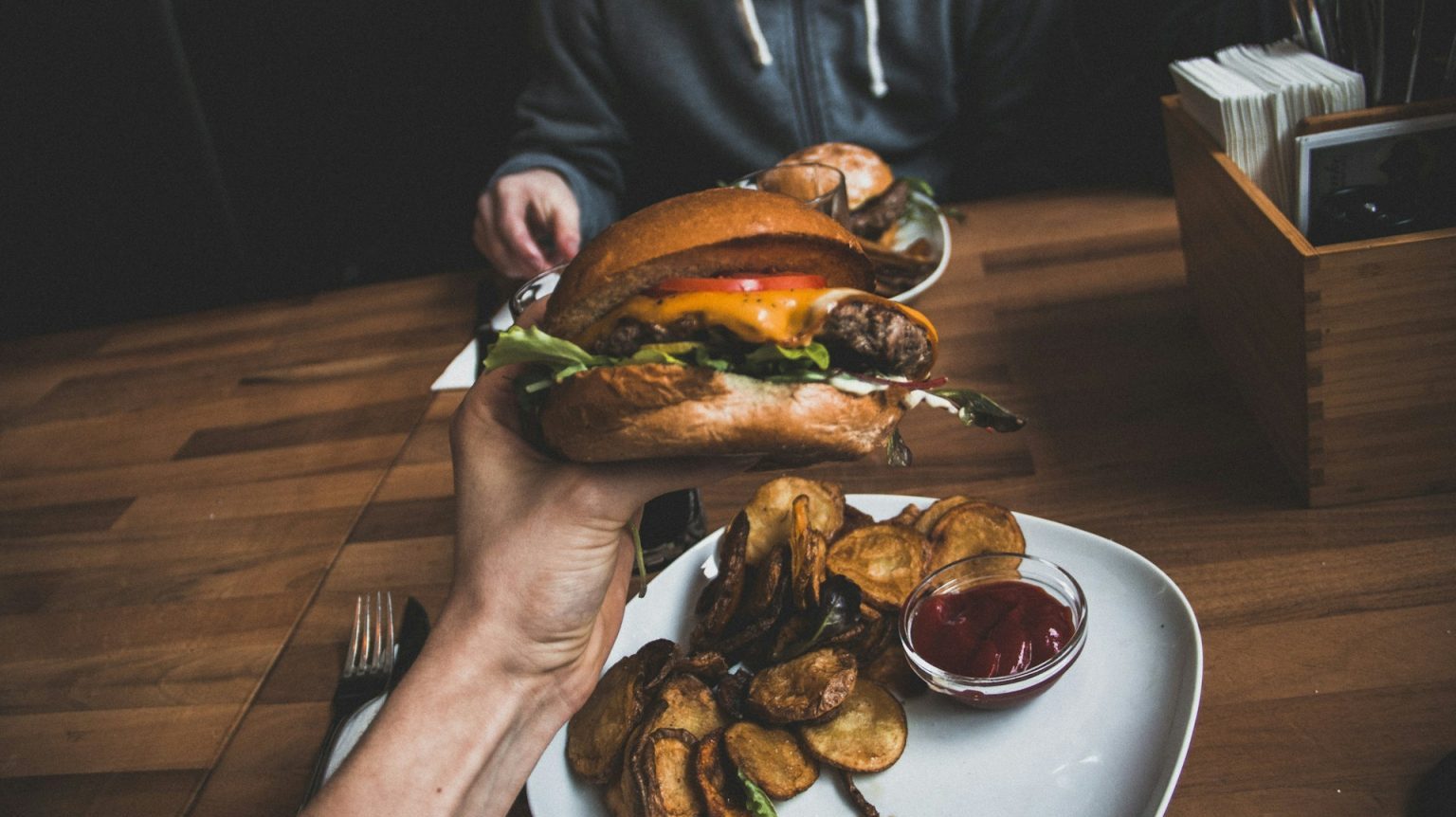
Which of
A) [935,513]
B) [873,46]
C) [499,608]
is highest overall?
[873,46]

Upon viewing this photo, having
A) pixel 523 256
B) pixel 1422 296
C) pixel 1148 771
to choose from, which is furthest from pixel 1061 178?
pixel 1148 771

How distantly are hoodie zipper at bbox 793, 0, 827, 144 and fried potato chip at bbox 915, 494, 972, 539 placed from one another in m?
1.80

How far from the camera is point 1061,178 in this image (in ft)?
10.3

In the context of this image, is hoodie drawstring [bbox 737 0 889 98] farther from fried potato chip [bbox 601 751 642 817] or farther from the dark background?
fried potato chip [bbox 601 751 642 817]

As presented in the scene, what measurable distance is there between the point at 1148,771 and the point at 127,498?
199 centimetres

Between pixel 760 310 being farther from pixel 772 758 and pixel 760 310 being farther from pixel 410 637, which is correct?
pixel 410 637

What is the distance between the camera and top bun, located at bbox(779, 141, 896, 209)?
2232mm

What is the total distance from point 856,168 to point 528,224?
92 centimetres

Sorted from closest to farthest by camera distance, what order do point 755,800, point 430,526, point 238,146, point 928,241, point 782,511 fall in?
1. point 755,800
2. point 782,511
3. point 430,526
4. point 928,241
5. point 238,146

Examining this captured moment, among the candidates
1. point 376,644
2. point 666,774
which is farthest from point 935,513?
point 376,644

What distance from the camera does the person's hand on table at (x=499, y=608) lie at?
110cm

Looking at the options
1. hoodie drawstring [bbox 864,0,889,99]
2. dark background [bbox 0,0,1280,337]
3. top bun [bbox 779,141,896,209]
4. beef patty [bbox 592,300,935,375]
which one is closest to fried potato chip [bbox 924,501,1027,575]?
beef patty [bbox 592,300,935,375]

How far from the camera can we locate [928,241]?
2201 millimetres

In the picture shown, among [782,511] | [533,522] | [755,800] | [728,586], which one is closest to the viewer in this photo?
[755,800]
